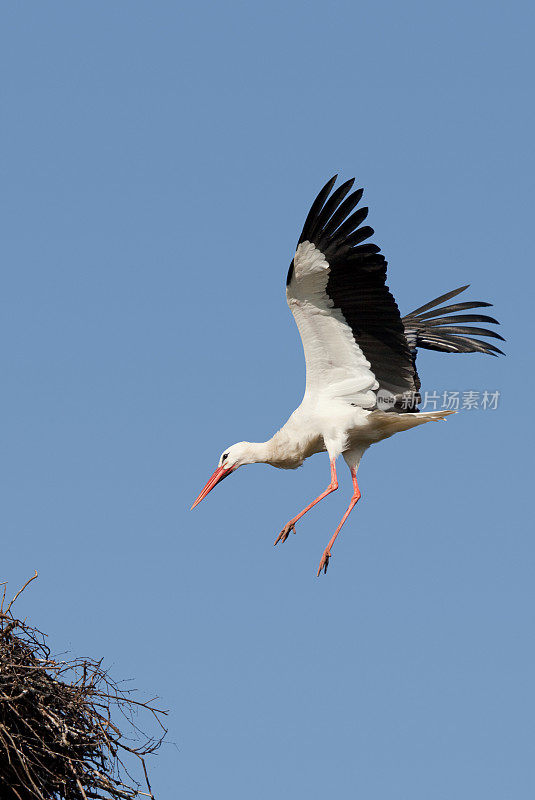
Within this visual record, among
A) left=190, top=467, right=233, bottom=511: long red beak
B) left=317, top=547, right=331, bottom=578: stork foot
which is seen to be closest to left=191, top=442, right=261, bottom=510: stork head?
left=190, top=467, right=233, bottom=511: long red beak

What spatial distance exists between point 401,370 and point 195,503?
2.28m

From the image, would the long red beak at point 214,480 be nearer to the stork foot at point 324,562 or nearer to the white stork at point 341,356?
the white stork at point 341,356

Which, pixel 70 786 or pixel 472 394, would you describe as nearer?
pixel 70 786

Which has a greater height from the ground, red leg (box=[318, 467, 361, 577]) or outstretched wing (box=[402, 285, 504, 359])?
outstretched wing (box=[402, 285, 504, 359])

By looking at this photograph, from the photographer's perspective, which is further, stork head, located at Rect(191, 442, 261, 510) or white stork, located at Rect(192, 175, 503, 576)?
stork head, located at Rect(191, 442, 261, 510)

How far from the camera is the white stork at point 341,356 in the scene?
10.1 metres

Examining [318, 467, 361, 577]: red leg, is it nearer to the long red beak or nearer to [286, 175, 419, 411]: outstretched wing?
[286, 175, 419, 411]: outstretched wing

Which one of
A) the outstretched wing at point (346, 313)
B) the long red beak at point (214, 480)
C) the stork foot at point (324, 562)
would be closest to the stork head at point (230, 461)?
the long red beak at point (214, 480)

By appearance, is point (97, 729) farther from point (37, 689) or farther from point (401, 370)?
point (401, 370)

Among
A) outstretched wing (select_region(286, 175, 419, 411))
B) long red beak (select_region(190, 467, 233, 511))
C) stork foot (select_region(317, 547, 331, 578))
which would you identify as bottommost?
stork foot (select_region(317, 547, 331, 578))

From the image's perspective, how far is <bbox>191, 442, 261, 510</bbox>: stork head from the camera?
1167 cm

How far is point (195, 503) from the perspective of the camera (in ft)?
38.7

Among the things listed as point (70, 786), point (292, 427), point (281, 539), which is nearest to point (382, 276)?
point (292, 427)

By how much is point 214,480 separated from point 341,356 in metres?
1.80
